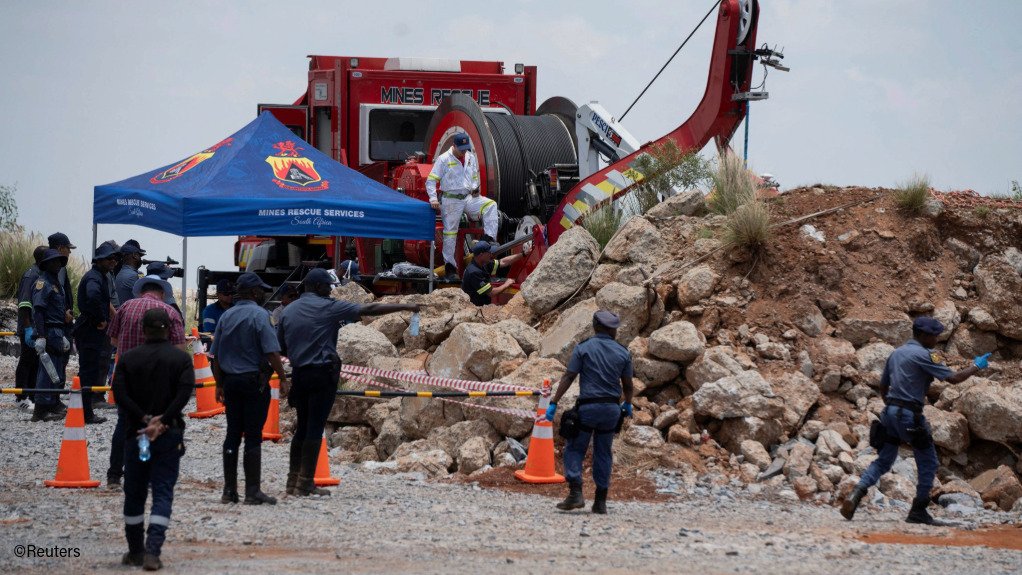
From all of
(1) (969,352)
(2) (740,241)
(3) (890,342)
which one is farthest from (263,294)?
(1) (969,352)

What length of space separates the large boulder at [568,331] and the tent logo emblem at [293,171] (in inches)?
184

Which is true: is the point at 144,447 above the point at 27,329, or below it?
below

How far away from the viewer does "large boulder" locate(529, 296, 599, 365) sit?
12.6m

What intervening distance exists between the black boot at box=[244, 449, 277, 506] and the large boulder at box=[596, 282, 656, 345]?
4477mm

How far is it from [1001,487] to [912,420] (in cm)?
176

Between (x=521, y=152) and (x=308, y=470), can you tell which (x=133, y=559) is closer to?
(x=308, y=470)

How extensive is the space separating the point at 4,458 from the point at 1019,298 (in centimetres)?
1002

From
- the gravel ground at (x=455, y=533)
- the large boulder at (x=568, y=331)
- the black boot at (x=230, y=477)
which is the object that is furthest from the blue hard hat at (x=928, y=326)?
the black boot at (x=230, y=477)

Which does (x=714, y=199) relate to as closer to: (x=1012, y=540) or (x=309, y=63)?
(x=1012, y=540)

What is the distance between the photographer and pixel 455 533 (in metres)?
8.42

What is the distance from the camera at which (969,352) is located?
12.6 meters

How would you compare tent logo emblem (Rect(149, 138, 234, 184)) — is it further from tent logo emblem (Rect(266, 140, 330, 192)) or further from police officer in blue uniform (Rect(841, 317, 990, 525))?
police officer in blue uniform (Rect(841, 317, 990, 525))

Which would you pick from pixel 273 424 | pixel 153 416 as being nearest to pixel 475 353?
pixel 273 424

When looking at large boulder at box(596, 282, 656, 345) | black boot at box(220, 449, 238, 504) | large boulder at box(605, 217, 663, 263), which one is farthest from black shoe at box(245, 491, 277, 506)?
large boulder at box(605, 217, 663, 263)
